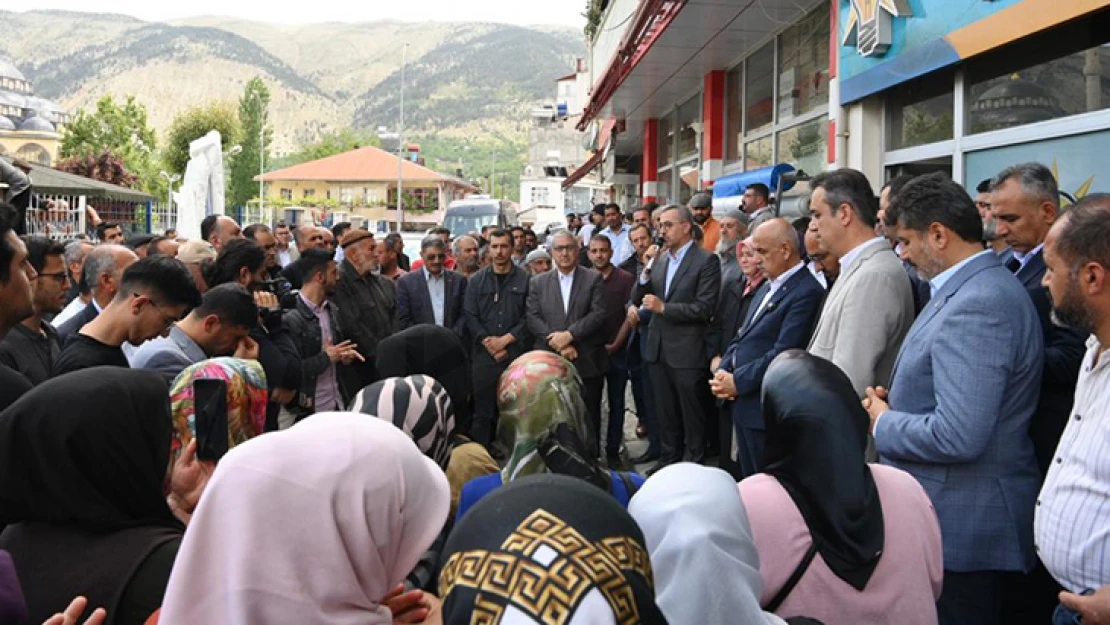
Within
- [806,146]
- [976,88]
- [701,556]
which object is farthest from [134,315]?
[806,146]

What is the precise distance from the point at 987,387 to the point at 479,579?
220 cm

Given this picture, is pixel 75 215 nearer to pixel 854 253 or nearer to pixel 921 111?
pixel 921 111

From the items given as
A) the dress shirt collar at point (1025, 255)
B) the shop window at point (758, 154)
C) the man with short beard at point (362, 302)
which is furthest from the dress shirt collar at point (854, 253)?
the shop window at point (758, 154)

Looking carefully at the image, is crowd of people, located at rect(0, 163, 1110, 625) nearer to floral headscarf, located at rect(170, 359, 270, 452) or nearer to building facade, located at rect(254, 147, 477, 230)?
floral headscarf, located at rect(170, 359, 270, 452)

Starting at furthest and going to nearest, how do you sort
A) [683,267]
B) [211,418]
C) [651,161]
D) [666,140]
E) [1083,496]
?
[651,161] → [666,140] → [683,267] → [211,418] → [1083,496]

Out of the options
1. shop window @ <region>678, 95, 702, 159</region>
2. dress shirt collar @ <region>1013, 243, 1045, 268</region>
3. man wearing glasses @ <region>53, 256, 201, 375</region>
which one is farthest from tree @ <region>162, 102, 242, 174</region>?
dress shirt collar @ <region>1013, 243, 1045, 268</region>

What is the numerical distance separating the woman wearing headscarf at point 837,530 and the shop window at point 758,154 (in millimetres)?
11224

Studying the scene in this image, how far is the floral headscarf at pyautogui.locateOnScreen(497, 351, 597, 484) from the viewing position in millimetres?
2826

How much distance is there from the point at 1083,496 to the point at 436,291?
6331mm

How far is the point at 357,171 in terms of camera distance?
87438 mm

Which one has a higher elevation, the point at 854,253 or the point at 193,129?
the point at 193,129

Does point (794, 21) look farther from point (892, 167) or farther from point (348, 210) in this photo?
point (348, 210)

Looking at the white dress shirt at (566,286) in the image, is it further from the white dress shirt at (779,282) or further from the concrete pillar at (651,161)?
the concrete pillar at (651,161)

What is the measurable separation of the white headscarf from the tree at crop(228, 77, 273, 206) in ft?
278
